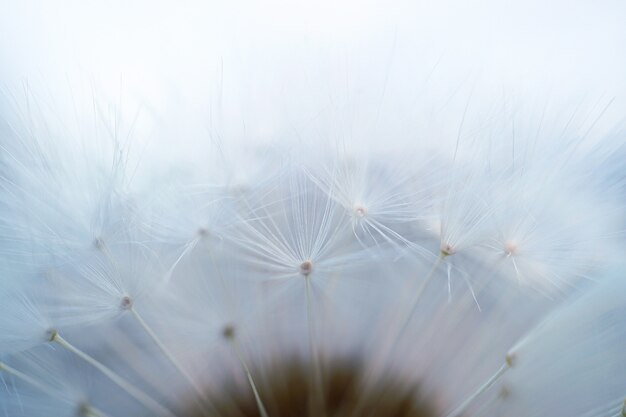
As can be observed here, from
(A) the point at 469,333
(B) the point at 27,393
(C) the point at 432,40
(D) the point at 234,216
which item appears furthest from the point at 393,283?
(B) the point at 27,393

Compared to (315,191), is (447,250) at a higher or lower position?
lower

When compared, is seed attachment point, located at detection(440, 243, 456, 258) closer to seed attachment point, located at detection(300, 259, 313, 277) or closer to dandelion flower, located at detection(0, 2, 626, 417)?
dandelion flower, located at detection(0, 2, 626, 417)

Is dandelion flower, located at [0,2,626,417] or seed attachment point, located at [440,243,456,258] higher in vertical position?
dandelion flower, located at [0,2,626,417]

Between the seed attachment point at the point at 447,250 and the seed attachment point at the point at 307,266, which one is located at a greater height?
the seed attachment point at the point at 307,266

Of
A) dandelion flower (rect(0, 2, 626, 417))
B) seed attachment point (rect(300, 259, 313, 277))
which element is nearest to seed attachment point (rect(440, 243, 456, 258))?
dandelion flower (rect(0, 2, 626, 417))

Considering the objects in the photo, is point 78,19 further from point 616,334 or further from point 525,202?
point 616,334

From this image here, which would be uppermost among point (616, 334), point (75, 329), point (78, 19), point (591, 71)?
point (78, 19)

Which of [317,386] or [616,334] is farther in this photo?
[317,386]

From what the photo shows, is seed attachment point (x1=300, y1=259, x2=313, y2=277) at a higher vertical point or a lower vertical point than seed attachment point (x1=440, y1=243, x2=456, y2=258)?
higher

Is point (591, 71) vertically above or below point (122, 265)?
above

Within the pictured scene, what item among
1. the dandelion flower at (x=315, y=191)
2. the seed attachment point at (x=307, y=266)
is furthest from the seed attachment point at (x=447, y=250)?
the seed attachment point at (x=307, y=266)

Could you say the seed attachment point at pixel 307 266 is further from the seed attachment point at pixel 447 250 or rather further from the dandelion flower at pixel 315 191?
the seed attachment point at pixel 447 250
